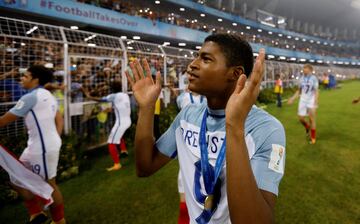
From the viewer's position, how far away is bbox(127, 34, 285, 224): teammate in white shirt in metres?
0.99

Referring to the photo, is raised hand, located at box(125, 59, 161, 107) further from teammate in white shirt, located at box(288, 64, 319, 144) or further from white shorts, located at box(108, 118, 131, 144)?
teammate in white shirt, located at box(288, 64, 319, 144)

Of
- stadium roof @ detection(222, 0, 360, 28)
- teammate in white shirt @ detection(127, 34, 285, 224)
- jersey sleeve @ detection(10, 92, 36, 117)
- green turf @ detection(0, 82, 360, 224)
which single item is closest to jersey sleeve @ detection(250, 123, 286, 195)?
teammate in white shirt @ detection(127, 34, 285, 224)

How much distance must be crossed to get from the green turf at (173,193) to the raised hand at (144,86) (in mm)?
2688

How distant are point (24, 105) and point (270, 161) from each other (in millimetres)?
3185

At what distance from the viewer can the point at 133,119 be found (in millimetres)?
8445

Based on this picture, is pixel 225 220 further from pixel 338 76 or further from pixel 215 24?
pixel 338 76

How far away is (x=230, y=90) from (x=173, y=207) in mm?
3170

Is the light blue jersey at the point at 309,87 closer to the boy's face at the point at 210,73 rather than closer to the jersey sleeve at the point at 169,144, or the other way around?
the jersey sleeve at the point at 169,144

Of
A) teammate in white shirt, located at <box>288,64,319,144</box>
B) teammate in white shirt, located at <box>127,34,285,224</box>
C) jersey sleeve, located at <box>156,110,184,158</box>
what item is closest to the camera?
teammate in white shirt, located at <box>127,34,285,224</box>

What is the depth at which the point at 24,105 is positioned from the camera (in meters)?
3.29

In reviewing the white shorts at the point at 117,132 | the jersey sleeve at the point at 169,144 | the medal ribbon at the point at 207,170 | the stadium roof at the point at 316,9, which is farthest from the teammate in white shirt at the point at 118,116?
the stadium roof at the point at 316,9

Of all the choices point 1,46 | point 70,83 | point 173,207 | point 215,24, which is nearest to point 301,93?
point 173,207

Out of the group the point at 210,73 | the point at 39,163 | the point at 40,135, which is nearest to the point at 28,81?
the point at 40,135

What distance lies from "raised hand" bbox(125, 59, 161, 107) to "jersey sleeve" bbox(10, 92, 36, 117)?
7.32 ft
